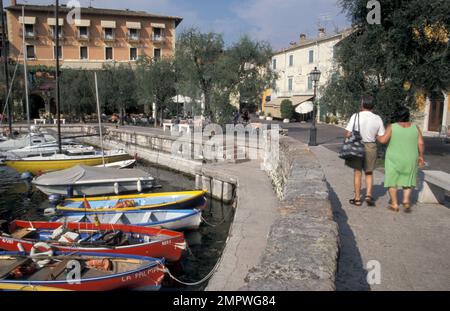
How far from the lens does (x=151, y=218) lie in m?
12.4

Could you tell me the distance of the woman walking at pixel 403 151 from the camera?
20.6 ft

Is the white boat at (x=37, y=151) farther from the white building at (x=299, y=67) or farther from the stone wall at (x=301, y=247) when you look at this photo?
the white building at (x=299, y=67)

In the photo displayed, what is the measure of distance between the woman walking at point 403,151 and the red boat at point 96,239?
5.67 m

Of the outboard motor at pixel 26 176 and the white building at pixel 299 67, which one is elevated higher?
the white building at pixel 299 67

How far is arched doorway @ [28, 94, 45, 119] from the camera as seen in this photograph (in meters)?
47.7

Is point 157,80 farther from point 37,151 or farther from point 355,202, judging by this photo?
point 355,202

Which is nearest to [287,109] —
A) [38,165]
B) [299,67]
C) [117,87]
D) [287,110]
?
[287,110]

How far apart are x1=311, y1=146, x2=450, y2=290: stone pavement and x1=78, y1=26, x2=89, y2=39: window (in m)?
51.7

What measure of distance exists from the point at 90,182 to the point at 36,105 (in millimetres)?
37594

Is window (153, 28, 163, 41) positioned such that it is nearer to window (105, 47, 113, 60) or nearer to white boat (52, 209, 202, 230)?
window (105, 47, 113, 60)

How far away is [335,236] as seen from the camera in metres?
4.11

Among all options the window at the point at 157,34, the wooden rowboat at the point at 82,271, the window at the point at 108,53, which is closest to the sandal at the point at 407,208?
the wooden rowboat at the point at 82,271

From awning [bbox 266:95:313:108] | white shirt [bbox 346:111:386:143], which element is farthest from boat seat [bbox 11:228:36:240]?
awning [bbox 266:95:313:108]
